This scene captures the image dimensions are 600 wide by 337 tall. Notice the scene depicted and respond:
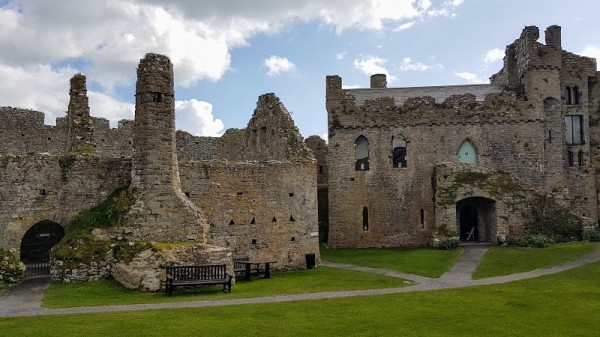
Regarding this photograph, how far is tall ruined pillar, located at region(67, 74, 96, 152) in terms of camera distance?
26.1 meters

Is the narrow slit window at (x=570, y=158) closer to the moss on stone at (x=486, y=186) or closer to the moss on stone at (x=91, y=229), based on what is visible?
the moss on stone at (x=486, y=186)

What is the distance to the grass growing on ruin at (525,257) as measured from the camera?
2498 centimetres

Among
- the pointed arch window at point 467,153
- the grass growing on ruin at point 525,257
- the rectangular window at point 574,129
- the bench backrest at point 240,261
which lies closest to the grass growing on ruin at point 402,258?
the grass growing on ruin at point 525,257

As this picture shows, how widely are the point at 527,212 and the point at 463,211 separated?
512 centimetres

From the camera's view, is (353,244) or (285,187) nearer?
(285,187)

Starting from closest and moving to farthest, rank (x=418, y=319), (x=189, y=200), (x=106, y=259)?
(x=418, y=319), (x=106, y=259), (x=189, y=200)

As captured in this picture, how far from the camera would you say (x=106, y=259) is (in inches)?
827

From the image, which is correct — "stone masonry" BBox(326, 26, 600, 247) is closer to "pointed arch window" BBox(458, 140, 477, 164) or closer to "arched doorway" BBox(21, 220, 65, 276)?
"pointed arch window" BBox(458, 140, 477, 164)

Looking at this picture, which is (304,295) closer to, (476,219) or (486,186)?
(486,186)

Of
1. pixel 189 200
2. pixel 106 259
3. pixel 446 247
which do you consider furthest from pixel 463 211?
pixel 106 259

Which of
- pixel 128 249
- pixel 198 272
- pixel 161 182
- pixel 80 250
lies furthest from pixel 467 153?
pixel 80 250

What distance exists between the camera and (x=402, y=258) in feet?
100

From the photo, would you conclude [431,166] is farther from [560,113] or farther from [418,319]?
[418,319]

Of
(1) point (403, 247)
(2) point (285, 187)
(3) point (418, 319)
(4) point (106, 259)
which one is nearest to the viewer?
(3) point (418, 319)
